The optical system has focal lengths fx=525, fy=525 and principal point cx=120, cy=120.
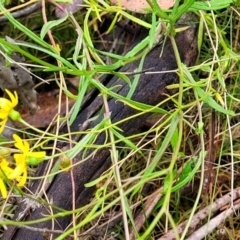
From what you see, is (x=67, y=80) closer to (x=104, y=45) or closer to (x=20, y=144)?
(x=104, y=45)

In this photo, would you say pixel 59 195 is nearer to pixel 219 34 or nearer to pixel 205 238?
pixel 205 238

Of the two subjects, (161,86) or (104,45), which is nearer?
(161,86)

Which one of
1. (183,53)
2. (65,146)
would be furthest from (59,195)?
(183,53)

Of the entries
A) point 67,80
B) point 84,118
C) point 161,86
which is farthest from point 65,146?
point 67,80

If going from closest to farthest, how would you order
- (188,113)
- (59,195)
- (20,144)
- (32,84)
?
(20,144) < (59,195) < (188,113) < (32,84)

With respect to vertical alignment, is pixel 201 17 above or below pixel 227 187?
above

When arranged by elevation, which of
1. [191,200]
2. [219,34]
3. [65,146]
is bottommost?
[191,200]

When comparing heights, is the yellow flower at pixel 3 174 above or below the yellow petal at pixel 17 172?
below

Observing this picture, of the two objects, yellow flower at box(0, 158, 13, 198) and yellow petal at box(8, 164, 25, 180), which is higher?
yellow petal at box(8, 164, 25, 180)

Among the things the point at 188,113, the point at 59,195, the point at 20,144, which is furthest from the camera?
the point at 188,113
